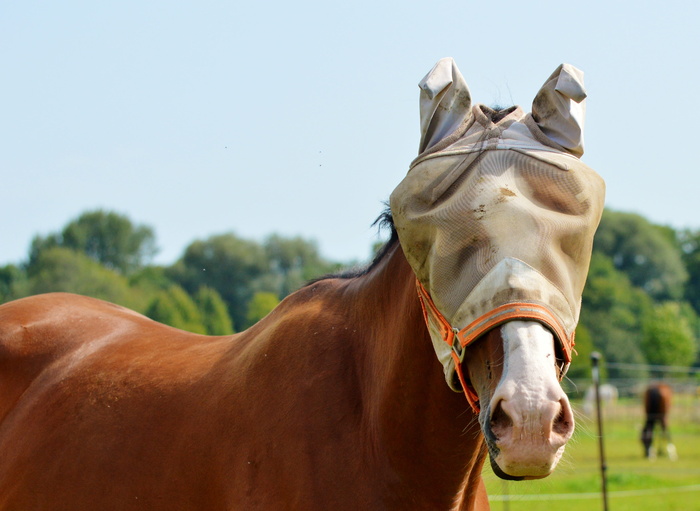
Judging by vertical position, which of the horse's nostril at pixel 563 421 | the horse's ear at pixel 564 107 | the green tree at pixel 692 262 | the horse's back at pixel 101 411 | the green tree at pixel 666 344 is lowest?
the green tree at pixel 692 262

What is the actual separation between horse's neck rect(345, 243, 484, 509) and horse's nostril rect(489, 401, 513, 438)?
0.32 meters

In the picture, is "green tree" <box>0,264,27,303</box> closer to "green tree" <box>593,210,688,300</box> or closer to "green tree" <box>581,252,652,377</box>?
"green tree" <box>581,252,652,377</box>

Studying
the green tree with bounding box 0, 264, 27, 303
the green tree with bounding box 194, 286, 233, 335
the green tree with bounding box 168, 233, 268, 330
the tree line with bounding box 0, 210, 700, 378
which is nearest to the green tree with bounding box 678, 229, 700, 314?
the tree line with bounding box 0, 210, 700, 378

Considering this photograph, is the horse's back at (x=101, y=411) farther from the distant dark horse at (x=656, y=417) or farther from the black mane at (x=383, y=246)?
the distant dark horse at (x=656, y=417)

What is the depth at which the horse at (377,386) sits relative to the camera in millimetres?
1872

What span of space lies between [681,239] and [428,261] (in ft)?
329

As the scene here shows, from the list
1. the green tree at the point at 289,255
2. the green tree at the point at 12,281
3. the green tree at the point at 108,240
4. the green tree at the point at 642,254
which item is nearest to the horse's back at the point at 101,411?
the green tree at the point at 12,281

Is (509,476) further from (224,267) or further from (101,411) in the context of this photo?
(224,267)

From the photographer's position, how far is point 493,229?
198 centimetres

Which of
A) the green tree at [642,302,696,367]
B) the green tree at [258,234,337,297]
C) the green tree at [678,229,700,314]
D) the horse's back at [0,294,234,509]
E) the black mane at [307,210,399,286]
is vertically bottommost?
the green tree at [678,229,700,314]

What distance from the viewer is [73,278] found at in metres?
51.6

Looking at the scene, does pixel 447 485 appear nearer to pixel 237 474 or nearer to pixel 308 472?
pixel 308 472

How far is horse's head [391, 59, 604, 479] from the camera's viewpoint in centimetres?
176

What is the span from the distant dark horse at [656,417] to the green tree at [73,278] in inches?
1370
